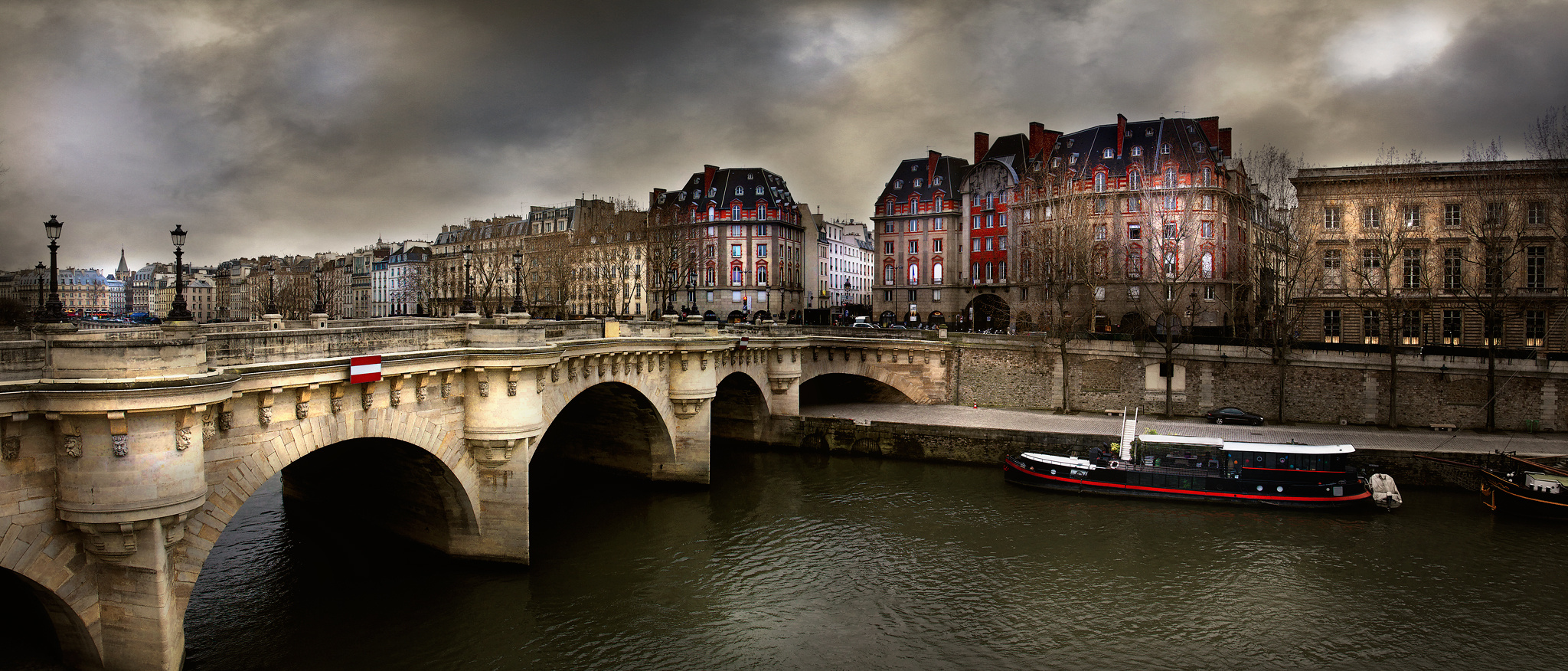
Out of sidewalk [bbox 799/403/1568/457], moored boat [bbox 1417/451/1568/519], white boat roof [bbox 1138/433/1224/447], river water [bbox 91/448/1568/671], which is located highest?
white boat roof [bbox 1138/433/1224/447]

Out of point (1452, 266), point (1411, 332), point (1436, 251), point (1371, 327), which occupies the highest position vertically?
point (1436, 251)

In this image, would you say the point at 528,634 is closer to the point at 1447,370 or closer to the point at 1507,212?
the point at 1447,370

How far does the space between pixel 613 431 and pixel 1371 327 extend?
4453cm

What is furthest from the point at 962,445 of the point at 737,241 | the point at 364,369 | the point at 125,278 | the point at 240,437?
the point at 125,278

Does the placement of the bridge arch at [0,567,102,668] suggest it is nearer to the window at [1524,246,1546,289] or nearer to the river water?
the river water

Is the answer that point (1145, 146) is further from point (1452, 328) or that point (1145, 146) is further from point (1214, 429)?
point (1214, 429)

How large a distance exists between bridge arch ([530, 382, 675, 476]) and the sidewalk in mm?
13055

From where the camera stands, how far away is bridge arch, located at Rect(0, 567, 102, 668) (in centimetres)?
1344

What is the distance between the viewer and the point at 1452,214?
157ft

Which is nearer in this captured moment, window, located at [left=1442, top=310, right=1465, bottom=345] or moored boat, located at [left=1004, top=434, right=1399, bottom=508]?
moored boat, located at [left=1004, top=434, right=1399, bottom=508]

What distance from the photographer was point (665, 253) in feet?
230

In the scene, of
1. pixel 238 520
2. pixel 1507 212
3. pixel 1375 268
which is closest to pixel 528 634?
pixel 238 520

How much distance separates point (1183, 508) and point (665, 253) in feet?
155

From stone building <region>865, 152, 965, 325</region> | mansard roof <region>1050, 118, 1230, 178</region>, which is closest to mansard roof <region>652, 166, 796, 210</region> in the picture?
stone building <region>865, 152, 965, 325</region>
